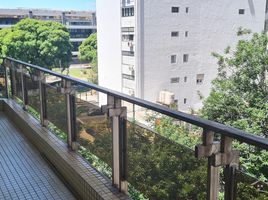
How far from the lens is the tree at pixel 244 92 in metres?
9.77

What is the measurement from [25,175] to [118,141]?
1053 mm

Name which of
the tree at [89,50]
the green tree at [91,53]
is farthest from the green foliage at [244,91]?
the tree at [89,50]

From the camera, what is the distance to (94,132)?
2.21 metres

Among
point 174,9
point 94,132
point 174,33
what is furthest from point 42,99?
point 174,33

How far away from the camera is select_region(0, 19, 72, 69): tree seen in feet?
68.3

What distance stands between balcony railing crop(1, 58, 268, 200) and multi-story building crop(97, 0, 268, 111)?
56.6 feet

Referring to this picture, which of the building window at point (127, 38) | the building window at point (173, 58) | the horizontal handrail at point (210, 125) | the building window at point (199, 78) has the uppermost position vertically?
the building window at point (127, 38)

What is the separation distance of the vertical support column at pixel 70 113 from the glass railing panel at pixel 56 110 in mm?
82

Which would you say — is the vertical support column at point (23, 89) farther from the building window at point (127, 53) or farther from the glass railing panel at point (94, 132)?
the building window at point (127, 53)

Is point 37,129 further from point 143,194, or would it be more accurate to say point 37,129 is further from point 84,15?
point 84,15

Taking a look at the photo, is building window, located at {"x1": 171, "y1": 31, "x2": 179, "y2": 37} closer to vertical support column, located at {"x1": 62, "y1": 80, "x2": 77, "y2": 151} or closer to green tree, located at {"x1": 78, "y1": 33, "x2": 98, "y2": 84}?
green tree, located at {"x1": 78, "y1": 33, "x2": 98, "y2": 84}

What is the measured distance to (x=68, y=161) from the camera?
2.38 metres

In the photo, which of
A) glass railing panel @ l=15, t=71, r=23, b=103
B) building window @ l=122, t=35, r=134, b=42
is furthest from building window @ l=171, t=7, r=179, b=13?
glass railing panel @ l=15, t=71, r=23, b=103

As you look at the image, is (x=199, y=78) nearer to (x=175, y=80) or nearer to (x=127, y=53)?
(x=175, y=80)
